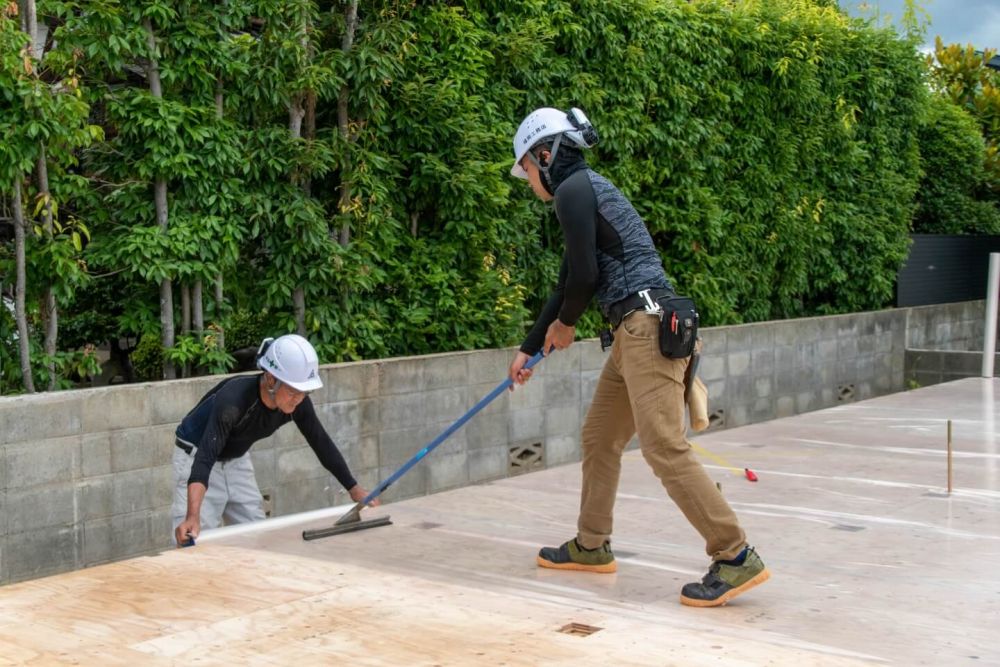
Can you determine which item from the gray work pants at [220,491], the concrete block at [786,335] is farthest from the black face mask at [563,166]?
the concrete block at [786,335]

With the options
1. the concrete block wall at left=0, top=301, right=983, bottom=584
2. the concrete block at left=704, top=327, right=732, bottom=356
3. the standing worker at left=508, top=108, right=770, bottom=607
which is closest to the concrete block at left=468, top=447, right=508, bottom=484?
the concrete block wall at left=0, top=301, right=983, bottom=584

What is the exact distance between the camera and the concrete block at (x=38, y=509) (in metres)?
6.09

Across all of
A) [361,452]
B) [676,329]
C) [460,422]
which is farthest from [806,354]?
[676,329]

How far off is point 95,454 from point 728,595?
3.33m

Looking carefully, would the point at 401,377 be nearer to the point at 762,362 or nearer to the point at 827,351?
the point at 762,362

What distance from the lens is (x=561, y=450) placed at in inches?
374

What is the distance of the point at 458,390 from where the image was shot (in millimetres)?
8602

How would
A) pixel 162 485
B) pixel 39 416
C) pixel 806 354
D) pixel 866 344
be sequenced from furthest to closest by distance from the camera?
pixel 866 344 → pixel 806 354 → pixel 162 485 → pixel 39 416

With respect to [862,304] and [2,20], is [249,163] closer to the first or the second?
[2,20]

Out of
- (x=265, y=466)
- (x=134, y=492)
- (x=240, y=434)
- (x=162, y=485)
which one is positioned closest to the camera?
(x=240, y=434)

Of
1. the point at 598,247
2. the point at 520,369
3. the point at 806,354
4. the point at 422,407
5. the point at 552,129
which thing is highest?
the point at 552,129

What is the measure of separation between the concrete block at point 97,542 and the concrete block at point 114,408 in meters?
0.49

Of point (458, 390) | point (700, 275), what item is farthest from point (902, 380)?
point (458, 390)

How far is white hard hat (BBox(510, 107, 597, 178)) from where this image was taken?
5449 mm
